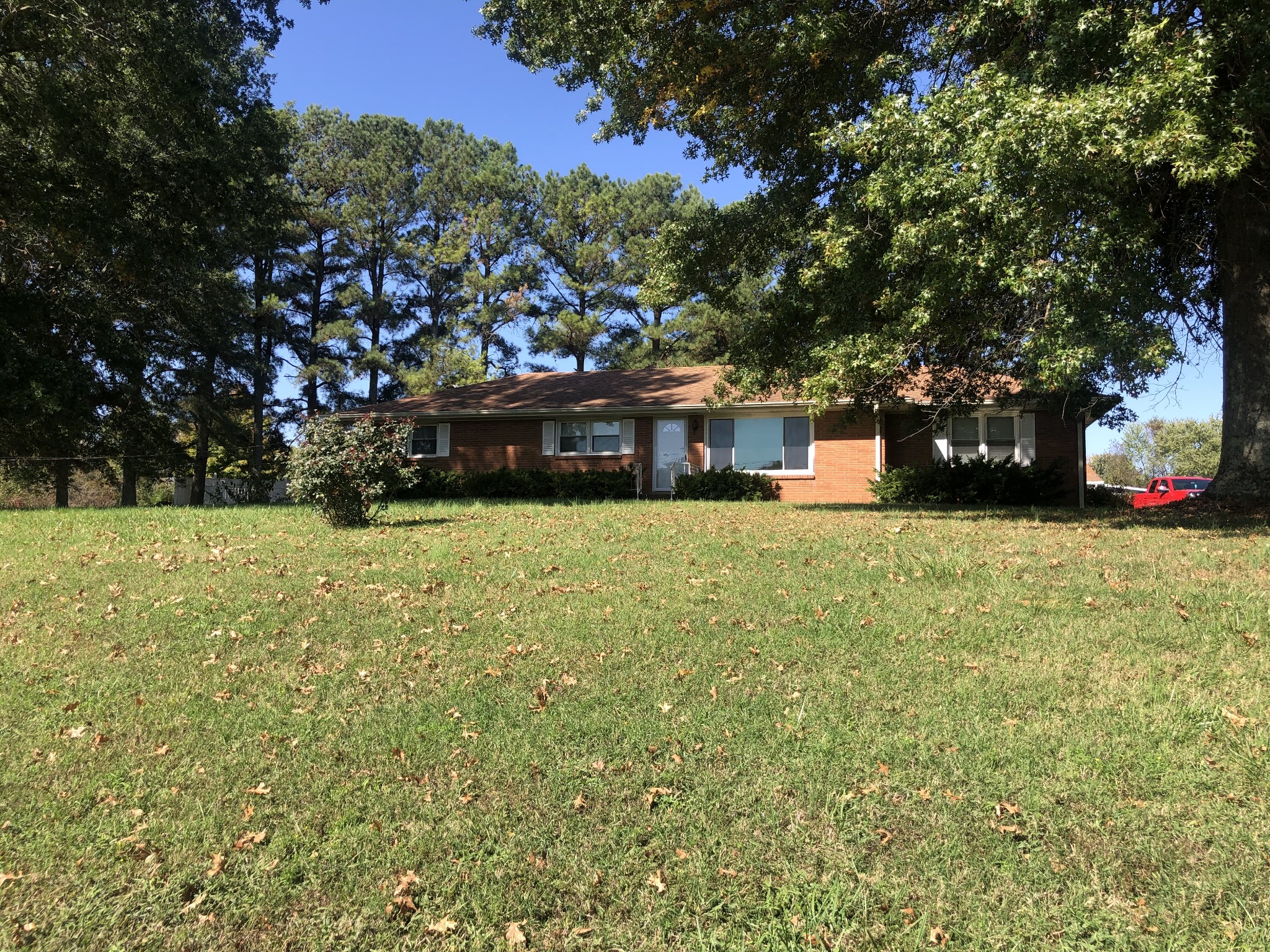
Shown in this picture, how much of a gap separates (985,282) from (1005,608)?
19.5 ft

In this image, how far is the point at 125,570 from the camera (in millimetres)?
7520

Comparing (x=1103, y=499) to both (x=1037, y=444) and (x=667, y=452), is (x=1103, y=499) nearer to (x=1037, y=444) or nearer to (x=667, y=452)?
(x=1037, y=444)

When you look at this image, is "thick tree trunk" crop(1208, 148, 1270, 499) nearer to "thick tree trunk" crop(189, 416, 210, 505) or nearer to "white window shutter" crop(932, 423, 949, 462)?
"white window shutter" crop(932, 423, 949, 462)

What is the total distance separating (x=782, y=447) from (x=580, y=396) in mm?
5990

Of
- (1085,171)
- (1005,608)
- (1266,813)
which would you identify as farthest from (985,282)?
(1266,813)

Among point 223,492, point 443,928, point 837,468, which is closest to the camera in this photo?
point 443,928

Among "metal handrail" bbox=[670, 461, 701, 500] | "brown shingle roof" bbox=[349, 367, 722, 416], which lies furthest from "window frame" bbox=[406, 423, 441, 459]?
"metal handrail" bbox=[670, 461, 701, 500]

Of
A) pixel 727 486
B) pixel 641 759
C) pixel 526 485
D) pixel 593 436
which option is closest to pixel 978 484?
pixel 727 486

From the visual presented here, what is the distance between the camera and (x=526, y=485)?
20.5 meters

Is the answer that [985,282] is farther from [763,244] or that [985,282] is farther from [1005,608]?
[1005,608]

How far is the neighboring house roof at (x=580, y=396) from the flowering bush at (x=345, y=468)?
971cm

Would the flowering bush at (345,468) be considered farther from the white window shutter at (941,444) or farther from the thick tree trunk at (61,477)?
the thick tree trunk at (61,477)

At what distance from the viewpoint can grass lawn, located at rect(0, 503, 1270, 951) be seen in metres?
2.89

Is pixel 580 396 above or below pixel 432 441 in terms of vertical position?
above
